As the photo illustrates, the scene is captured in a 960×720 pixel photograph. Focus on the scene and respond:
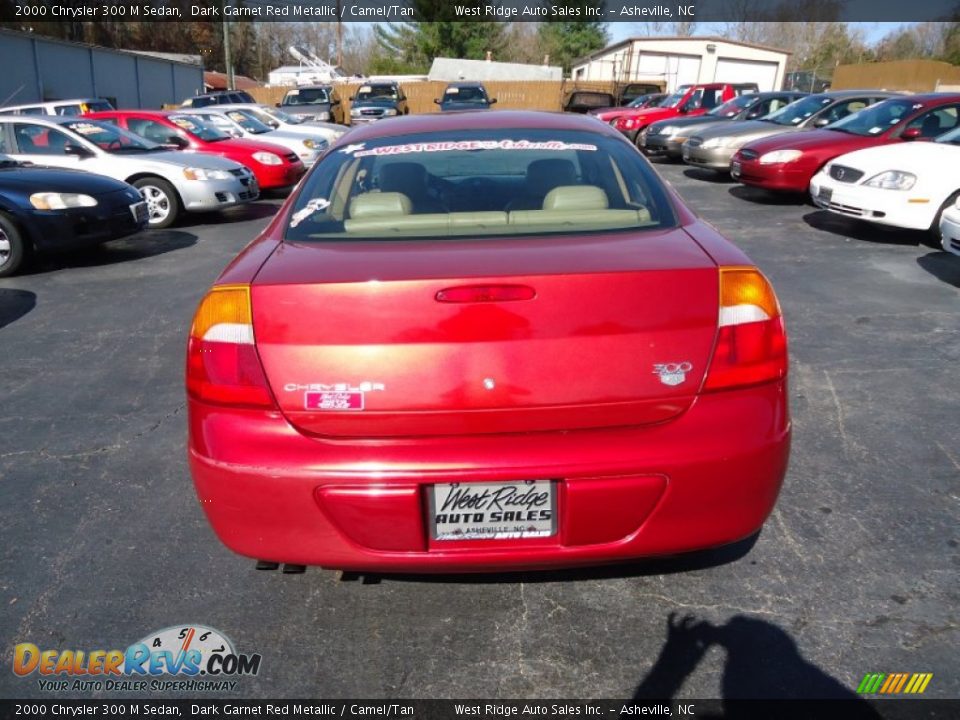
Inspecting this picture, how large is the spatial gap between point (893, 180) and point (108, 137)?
9523 mm

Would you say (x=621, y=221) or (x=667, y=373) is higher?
(x=621, y=221)

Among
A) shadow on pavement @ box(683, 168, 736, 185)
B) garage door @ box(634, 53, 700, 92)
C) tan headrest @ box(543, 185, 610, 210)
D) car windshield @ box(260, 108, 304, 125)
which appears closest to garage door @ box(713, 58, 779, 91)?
garage door @ box(634, 53, 700, 92)

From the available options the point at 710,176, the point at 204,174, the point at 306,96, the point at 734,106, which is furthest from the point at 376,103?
the point at 204,174

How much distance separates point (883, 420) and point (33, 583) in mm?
3923

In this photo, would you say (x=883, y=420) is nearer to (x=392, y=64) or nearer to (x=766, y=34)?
(x=392, y=64)

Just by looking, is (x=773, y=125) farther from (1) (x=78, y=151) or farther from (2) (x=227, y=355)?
(2) (x=227, y=355)

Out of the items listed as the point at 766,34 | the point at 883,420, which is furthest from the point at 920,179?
the point at 766,34

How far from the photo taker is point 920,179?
758 cm

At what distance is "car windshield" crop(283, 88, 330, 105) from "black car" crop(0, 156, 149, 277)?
15407 mm

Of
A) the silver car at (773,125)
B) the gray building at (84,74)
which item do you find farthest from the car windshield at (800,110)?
the gray building at (84,74)

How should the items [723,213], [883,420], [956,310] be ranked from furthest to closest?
[723,213] → [956,310] → [883,420]

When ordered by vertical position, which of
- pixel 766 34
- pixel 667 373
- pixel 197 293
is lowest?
pixel 197 293

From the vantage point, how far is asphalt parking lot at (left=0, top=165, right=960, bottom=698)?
223 centimetres

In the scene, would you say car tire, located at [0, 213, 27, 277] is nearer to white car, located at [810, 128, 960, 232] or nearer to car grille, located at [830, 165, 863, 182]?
white car, located at [810, 128, 960, 232]
